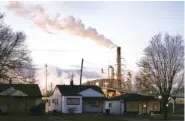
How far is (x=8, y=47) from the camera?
4247 cm

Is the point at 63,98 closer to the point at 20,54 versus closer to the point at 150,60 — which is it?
the point at 150,60

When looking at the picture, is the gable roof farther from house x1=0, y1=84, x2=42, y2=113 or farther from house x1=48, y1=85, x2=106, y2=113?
house x1=0, y1=84, x2=42, y2=113

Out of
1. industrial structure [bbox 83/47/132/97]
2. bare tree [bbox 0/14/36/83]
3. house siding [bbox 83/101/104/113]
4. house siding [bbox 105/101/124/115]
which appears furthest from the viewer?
industrial structure [bbox 83/47/132/97]

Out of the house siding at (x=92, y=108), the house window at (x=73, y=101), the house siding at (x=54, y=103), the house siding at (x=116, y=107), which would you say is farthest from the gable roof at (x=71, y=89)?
the house siding at (x=116, y=107)

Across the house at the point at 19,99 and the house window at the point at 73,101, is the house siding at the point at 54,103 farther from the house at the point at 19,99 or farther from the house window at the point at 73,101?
the house at the point at 19,99

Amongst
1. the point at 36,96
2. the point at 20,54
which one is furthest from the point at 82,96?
the point at 20,54

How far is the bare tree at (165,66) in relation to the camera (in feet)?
170

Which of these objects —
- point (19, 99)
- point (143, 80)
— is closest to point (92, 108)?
point (19, 99)

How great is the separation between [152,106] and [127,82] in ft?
144

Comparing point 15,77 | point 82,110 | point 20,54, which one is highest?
point 20,54

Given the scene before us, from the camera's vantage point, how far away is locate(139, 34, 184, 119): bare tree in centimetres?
5184

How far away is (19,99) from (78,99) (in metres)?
10.4

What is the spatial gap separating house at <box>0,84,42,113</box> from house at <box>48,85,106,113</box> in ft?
17.0

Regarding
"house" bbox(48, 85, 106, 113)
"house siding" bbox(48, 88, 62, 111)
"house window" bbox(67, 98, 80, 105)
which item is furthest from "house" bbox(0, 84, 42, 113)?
"house siding" bbox(48, 88, 62, 111)
